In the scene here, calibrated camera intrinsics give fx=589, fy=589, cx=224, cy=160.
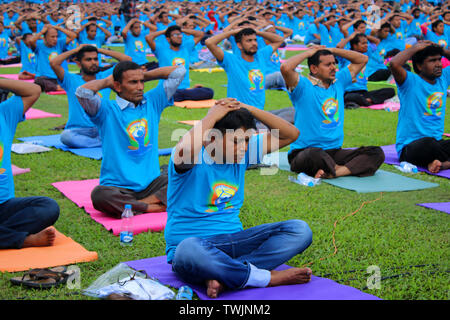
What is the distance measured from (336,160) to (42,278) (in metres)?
4.35

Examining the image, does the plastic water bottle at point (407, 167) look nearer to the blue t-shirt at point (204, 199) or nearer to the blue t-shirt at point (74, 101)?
the blue t-shirt at point (204, 199)

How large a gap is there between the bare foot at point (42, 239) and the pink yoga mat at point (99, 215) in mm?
600

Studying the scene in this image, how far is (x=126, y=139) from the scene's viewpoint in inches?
232

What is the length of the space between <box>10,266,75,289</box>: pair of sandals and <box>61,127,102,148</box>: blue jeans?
4558 mm

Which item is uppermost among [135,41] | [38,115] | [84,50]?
[84,50]

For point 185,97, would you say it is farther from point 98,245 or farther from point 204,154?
point 204,154

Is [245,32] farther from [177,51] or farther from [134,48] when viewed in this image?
[134,48]

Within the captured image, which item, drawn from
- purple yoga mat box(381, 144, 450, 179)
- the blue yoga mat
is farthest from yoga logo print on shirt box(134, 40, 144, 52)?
purple yoga mat box(381, 144, 450, 179)

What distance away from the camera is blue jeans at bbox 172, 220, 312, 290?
12.7 ft

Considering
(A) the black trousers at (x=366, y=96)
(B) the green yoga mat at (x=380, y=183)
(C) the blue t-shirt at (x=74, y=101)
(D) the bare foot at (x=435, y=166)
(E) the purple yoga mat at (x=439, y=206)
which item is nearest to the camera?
(E) the purple yoga mat at (x=439, y=206)

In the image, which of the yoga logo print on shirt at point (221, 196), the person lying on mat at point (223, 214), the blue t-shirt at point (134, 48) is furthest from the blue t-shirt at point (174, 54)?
the yoga logo print on shirt at point (221, 196)

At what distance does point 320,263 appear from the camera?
182 inches

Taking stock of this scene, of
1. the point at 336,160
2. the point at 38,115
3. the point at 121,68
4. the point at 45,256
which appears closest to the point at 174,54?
the point at 38,115

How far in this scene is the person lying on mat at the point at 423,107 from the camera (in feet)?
25.0
